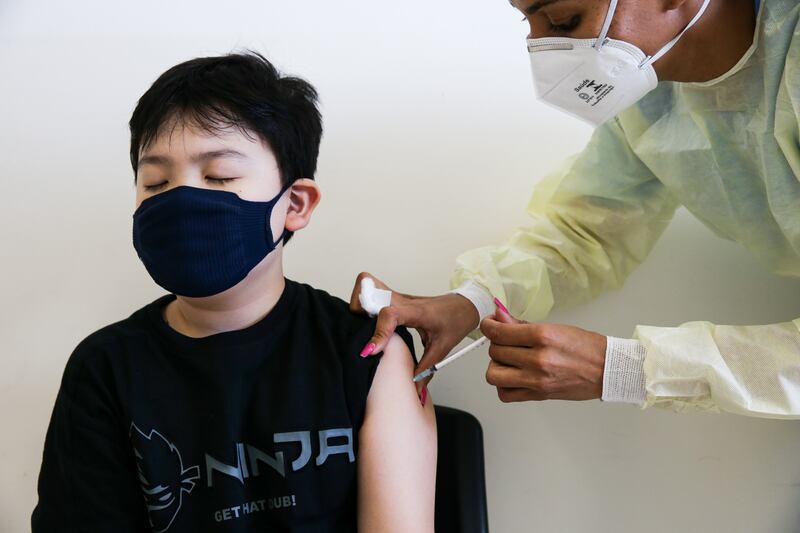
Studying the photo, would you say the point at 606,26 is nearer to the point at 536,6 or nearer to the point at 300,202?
the point at 536,6

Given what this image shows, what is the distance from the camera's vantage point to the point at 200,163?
1.18m

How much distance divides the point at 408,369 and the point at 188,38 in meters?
1.16

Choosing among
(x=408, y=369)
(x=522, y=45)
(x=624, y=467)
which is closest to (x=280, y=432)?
(x=408, y=369)

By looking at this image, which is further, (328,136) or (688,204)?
(328,136)

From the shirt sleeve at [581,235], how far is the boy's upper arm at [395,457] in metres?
0.36

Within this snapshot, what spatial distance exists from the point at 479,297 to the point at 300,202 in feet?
1.46

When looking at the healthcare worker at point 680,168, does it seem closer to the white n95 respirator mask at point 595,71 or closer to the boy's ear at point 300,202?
the white n95 respirator mask at point 595,71

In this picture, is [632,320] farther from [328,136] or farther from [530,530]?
[328,136]

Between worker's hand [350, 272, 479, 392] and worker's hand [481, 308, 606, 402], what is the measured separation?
0.18m

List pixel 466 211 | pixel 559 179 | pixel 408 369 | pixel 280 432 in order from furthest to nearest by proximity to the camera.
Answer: pixel 466 211 → pixel 559 179 → pixel 408 369 → pixel 280 432

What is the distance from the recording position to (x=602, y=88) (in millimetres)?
1265

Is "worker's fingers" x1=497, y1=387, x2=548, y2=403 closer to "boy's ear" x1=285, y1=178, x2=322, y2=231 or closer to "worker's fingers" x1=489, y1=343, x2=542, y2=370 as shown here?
"worker's fingers" x1=489, y1=343, x2=542, y2=370

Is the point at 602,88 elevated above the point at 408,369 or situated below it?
above

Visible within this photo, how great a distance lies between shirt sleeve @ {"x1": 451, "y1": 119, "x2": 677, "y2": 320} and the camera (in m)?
1.55
